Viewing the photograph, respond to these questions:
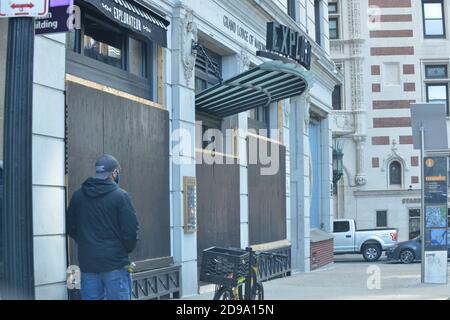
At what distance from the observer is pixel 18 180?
5258 mm

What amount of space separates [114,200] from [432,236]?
10702mm

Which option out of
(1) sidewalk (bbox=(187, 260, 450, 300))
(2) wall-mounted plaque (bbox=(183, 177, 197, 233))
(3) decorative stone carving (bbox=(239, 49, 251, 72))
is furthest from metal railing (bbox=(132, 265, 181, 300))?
(3) decorative stone carving (bbox=(239, 49, 251, 72))

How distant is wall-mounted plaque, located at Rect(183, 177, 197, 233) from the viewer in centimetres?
1241

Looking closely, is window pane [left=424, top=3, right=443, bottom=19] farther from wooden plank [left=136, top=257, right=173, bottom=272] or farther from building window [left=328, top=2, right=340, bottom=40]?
wooden plank [left=136, top=257, right=173, bottom=272]

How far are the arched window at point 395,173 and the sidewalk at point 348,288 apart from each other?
2137 centimetres

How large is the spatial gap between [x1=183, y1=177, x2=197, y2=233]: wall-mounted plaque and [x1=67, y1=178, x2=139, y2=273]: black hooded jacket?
A: 5636mm

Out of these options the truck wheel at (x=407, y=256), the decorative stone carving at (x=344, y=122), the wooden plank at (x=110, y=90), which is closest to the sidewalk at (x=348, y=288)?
the wooden plank at (x=110, y=90)

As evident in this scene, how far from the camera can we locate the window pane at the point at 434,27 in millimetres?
41094

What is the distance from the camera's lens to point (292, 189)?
2069 centimetres

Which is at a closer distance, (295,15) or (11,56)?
(11,56)

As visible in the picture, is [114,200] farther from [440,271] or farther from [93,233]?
[440,271]

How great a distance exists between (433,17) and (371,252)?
16.0m
